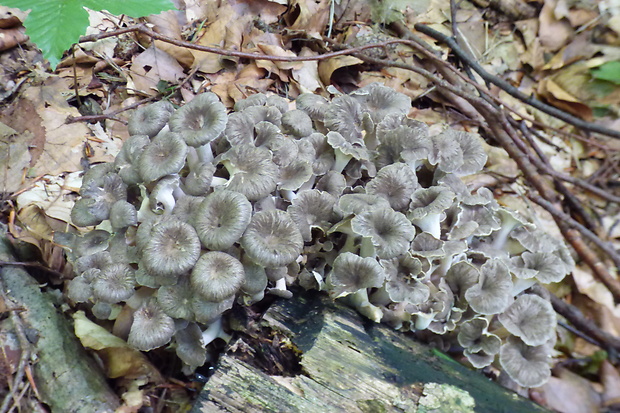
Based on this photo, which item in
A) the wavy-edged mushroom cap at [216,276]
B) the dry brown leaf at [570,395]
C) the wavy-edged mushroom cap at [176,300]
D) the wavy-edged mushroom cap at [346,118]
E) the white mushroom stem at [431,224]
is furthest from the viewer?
the dry brown leaf at [570,395]

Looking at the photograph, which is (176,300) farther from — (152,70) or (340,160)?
(152,70)

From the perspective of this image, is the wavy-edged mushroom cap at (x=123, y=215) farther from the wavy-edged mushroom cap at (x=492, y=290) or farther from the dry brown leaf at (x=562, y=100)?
the dry brown leaf at (x=562, y=100)

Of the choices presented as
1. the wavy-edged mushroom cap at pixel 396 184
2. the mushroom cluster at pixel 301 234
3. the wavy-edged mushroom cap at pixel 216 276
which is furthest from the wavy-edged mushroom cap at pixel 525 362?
the wavy-edged mushroom cap at pixel 216 276

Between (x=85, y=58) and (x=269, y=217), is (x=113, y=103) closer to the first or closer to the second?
(x=85, y=58)

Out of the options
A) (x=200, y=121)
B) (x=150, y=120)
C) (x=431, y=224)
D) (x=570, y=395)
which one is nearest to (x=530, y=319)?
(x=431, y=224)

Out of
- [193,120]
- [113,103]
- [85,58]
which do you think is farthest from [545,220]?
[85,58]

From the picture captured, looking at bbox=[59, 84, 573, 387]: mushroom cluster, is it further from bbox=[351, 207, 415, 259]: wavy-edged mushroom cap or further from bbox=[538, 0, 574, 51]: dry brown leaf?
bbox=[538, 0, 574, 51]: dry brown leaf
